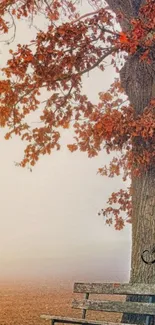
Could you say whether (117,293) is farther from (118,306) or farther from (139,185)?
(139,185)

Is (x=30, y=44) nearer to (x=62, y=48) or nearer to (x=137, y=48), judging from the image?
(x=62, y=48)

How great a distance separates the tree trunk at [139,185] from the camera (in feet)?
34.6

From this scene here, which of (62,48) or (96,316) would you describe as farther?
(96,316)

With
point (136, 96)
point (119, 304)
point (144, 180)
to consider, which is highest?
point (136, 96)

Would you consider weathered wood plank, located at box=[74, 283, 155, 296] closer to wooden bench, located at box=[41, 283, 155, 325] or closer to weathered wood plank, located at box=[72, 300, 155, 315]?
wooden bench, located at box=[41, 283, 155, 325]

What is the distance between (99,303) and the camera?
355 inches

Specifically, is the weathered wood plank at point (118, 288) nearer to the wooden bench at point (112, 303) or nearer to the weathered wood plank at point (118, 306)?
the wooden bench at point (112, 303)

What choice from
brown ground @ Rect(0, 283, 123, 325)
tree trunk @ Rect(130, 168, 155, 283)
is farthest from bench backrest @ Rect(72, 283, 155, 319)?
brown ground @ Rect(0, 283, 123, 325)

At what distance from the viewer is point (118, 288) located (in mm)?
8906

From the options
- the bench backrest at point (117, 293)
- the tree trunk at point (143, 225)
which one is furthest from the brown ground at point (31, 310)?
the bench backrest at point (117, 293)

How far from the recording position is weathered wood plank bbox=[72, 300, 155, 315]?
336 inches

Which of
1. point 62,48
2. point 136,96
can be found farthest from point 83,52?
point 136,96

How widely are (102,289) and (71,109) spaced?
4.41 metres

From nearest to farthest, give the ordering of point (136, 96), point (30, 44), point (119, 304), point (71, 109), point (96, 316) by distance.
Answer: point (119, 304) → point (30, 44) → point (136, 96) → point (71, 109) → point (96, 316)
